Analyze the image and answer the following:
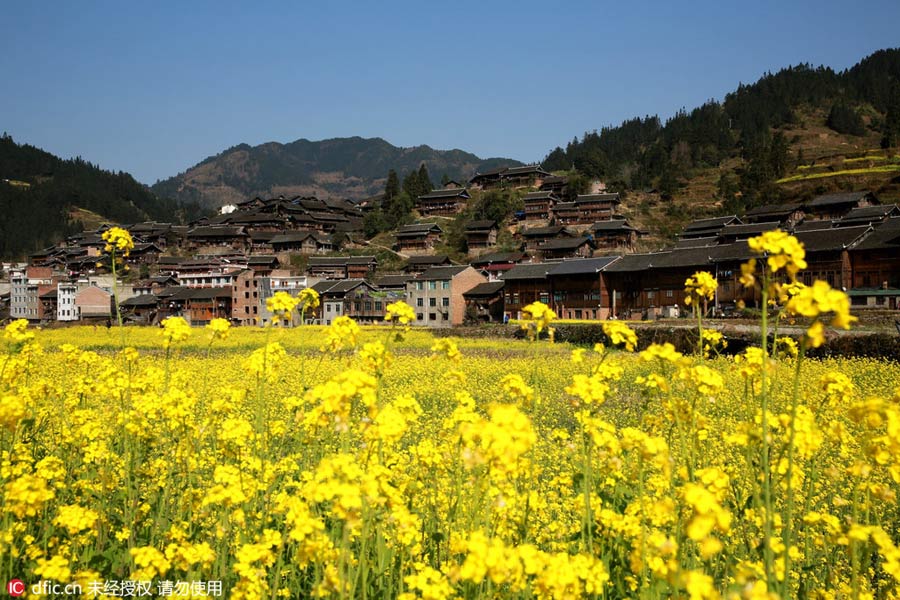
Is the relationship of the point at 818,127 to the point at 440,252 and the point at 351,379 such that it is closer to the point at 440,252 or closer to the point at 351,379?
the point at 440,252

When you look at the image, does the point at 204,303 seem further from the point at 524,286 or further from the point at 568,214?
the point at 568,214

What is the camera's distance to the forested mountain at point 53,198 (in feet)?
373

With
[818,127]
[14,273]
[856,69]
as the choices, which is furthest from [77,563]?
[856,69]

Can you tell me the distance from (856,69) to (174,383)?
14771 centimetres

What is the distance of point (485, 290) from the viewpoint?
1892 inches

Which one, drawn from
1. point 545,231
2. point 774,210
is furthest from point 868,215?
point 545,231

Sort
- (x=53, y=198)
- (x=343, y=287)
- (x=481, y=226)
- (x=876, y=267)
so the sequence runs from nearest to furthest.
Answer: (x=876, y=267) → (x=343, y=287) → (x=481, y=226) → (x=53, y=198)

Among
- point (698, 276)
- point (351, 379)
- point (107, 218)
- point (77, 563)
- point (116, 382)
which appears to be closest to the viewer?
point (351, 379)

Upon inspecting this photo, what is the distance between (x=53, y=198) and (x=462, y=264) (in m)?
115

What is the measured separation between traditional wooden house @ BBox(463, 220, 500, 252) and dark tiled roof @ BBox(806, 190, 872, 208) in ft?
112

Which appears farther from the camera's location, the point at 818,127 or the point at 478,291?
the point at 818,127

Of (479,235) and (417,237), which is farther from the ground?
(417,237)

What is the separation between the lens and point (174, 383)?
5258 millimetres

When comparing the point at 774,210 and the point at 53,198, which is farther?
the point at 53,198
